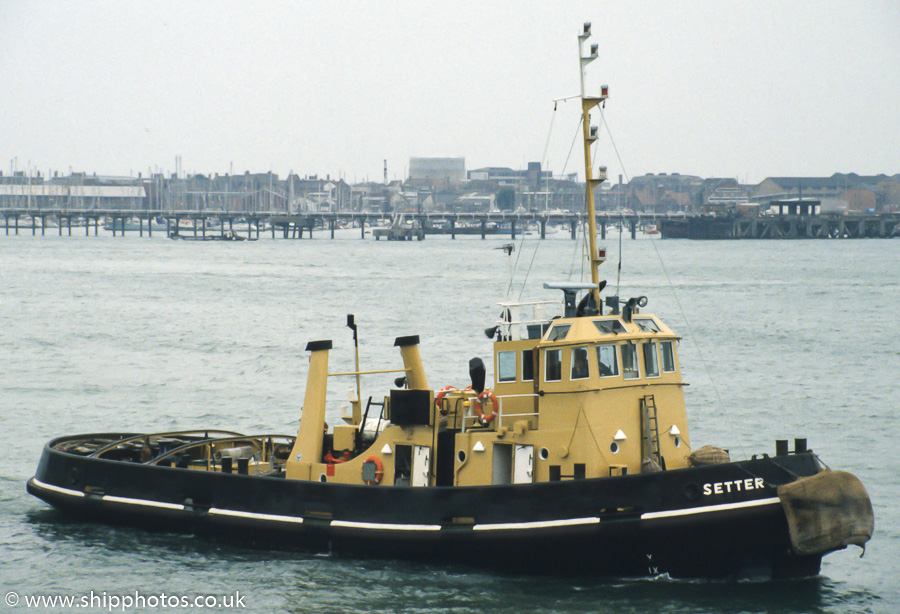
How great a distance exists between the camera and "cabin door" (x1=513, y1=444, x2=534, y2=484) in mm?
16328

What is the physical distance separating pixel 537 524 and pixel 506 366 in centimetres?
270

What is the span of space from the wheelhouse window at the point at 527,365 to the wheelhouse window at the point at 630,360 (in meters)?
1.52

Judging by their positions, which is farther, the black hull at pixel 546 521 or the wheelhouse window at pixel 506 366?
the wheelhouse window at pixel 506 366

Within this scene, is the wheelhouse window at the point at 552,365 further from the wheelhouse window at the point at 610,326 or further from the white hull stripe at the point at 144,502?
the white hull stripe at the point at 144,502

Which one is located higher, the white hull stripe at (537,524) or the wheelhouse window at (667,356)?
the wheelhouse window at (667,356)

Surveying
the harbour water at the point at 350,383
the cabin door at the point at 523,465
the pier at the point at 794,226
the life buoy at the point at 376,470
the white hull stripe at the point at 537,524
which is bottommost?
the harbour water at the point at 350,383

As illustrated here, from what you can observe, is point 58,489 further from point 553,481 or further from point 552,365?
point 552,365

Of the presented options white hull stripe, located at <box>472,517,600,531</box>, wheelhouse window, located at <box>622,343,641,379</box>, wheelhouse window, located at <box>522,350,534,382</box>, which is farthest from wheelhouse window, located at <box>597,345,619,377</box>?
white hull stripe, located at <box>472,517,600,531</box>

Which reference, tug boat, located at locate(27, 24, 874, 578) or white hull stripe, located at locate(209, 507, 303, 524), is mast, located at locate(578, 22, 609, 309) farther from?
white hull stripe, located at locate(209, 507, 303, 524)

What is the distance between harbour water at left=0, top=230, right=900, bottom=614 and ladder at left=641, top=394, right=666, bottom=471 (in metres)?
1.67

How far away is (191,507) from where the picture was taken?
59.8 feet

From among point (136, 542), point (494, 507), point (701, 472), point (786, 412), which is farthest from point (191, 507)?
point (786, 412)

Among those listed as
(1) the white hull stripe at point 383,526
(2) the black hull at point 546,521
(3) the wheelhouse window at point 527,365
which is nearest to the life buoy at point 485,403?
(3) the wheelhouse window at point 527,365

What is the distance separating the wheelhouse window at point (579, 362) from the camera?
1606cm
